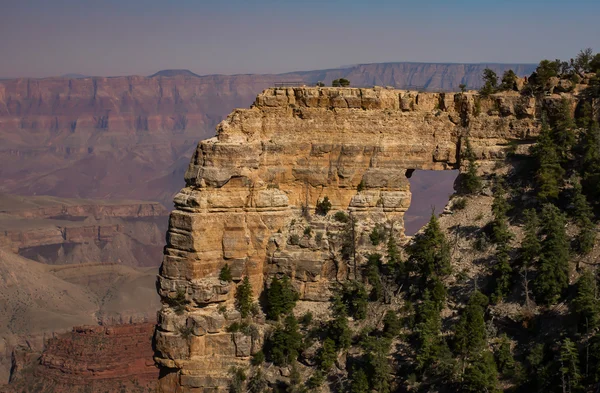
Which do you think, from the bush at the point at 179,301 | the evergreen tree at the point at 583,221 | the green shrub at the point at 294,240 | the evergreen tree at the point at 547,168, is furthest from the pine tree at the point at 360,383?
the evergreen tree at the point at 547,168

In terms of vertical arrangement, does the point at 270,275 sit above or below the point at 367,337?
above

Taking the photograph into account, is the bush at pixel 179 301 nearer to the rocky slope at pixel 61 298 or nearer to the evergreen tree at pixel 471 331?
the evergreen tree at pixel 471 331

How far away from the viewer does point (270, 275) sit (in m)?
48.7

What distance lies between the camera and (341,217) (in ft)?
161

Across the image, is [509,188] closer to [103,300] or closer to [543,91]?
[543,91]

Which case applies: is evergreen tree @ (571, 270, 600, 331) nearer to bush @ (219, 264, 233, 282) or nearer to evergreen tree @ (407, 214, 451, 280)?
evergreen tree @ (407, 214, 451, 280)

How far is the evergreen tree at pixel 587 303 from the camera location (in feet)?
121

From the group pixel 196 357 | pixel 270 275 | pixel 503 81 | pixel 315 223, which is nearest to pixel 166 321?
pixel 196 357

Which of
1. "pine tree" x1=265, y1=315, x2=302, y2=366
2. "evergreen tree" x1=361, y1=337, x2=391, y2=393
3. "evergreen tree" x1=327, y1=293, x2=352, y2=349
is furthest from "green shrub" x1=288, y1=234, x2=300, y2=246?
"evergreen tree" x1=361, y1=337, x2=391, y2=393

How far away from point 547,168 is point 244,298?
17368mm

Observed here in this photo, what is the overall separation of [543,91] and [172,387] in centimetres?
2631

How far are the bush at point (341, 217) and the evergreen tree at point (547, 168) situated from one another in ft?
33.9

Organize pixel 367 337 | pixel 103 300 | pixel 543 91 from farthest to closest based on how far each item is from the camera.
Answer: pixel 103 300
pixel 543 91
pixel 367 337

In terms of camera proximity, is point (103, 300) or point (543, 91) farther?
point (103, 300)
